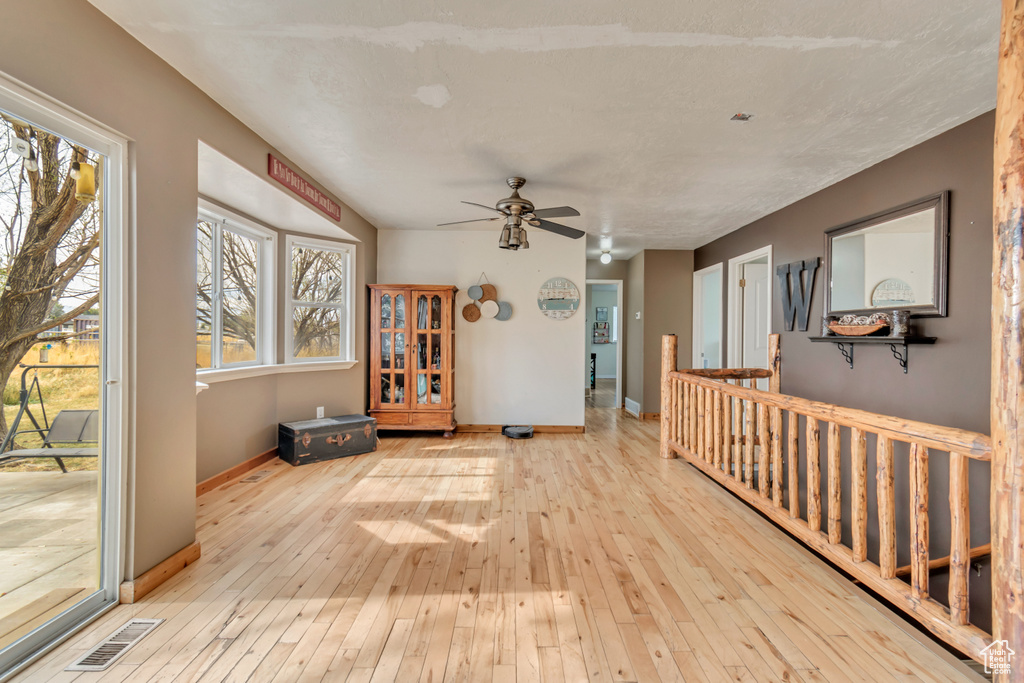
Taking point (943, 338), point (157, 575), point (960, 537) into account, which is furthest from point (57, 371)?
point (943, 338)

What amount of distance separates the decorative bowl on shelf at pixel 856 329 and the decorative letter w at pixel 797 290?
0.55 meters

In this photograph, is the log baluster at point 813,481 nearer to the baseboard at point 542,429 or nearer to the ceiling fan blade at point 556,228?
the ceiling fan blade at point 556,228

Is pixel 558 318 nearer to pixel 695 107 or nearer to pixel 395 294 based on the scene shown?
pixel 395 294

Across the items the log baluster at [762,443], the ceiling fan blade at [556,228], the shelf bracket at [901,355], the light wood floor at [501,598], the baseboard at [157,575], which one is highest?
the ceiling fan blade at [556,228]

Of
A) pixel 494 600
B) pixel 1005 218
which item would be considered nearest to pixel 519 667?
pixel 494 600

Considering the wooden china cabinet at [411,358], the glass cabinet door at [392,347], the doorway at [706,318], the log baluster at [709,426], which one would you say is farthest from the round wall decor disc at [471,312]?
the doorway at [706,318]

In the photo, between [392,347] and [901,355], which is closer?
[901,355]

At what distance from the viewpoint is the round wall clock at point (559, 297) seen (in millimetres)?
5160

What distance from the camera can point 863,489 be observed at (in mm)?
2029

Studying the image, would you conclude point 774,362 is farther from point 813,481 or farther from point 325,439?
point 325,439

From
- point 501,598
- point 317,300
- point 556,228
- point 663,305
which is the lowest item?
point 501,598

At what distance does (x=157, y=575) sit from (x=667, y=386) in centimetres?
381

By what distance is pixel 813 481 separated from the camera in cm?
236

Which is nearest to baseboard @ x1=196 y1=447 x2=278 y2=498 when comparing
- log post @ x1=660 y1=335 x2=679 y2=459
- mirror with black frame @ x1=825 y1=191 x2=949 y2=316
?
log post @ x1=660 y1=335 x2=679 y2=459
